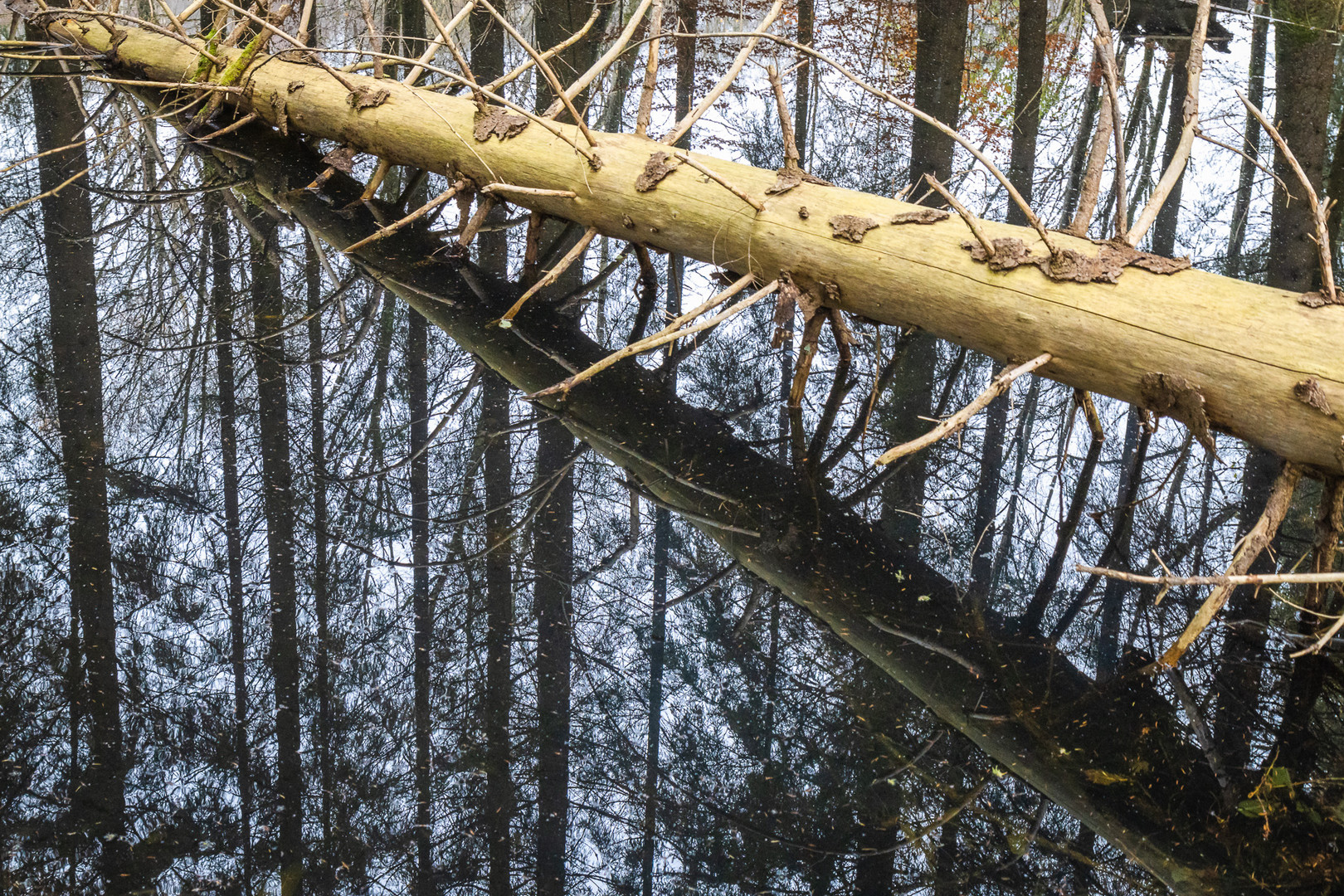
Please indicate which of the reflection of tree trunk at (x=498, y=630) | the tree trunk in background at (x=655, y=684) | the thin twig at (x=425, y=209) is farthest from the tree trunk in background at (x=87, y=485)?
the thin twig at (x=425, y=209)

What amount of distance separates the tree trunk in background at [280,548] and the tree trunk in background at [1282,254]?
2.09m

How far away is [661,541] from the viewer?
3082mm

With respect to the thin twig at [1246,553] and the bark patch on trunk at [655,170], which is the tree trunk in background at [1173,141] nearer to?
the thin twig at [1246,553]

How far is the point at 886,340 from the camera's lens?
454 centimetres

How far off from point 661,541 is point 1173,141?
22.4 ft

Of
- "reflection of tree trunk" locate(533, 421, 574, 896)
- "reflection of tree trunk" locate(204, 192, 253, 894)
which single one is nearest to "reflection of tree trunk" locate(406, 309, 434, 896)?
"reflection of tree trunk" locate(533, 421, 574, 896)

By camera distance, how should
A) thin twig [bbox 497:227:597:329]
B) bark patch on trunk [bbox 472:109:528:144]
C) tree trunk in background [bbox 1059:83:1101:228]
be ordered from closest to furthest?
thin twig [bbox 497:227:597:329], bark patch on trunk [bbox 472:109:528:144], tree trunk in background [bbox 1059:83:1101:228]

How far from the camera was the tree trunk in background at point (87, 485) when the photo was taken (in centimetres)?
213

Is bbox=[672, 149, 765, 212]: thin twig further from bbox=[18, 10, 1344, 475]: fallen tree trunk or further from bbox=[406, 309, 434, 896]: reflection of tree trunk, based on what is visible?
bbox=[406, 309, 434, 896]: reflection of tree trunk

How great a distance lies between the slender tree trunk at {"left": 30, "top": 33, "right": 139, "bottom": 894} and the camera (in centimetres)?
213

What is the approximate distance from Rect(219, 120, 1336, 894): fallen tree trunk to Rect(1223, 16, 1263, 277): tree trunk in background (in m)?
2.19

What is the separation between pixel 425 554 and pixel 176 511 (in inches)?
31.7

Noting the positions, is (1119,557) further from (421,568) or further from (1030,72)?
(1030,72)

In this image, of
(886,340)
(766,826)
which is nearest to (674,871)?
(766,826)
